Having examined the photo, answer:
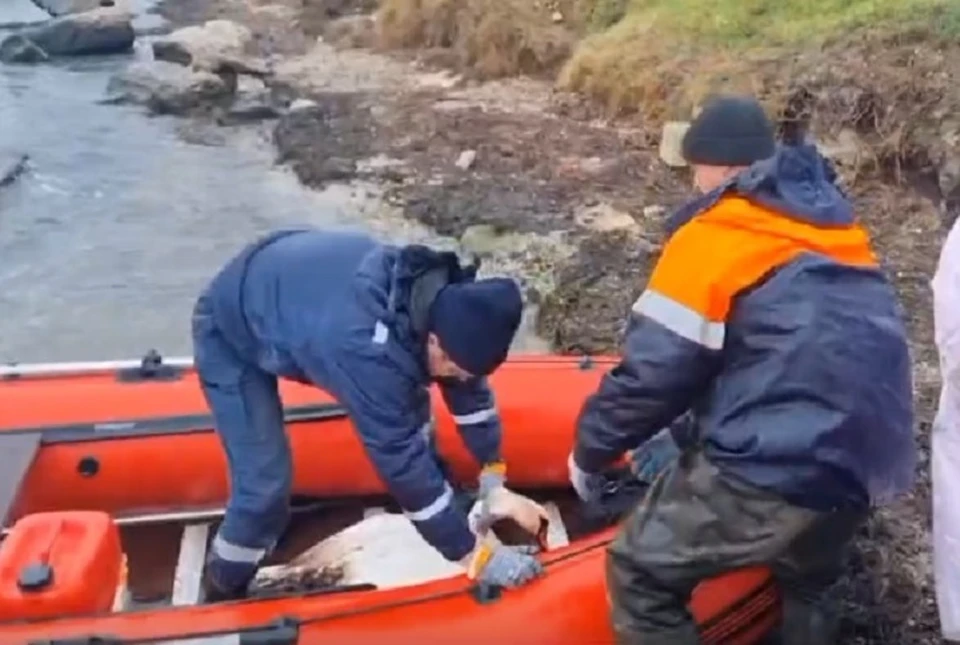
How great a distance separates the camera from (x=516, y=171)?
9.07 m

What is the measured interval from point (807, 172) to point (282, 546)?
2.18m

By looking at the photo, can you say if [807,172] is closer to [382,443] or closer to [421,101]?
[382,443]

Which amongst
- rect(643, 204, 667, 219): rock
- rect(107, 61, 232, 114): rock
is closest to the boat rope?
rect(643, 204, 667, 219): rock

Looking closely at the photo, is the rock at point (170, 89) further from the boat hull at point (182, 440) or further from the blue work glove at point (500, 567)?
the blue work glove at point (500, 567)

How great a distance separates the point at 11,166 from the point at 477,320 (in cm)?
817

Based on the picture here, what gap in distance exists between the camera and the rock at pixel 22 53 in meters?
13.7

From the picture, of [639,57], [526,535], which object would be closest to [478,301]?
[526,535]

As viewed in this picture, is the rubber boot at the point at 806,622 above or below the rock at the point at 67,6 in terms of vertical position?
above

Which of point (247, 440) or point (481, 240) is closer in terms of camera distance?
point (247, 440)

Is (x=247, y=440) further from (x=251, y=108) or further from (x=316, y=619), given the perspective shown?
(x=251, y=108)

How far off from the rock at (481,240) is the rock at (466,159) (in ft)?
3.73

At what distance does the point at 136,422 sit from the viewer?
14.3 feet

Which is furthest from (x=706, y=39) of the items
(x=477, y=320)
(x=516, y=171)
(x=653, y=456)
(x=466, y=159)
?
(x=477, y=320)

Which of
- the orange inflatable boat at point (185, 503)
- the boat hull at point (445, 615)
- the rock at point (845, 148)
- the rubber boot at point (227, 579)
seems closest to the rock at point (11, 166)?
the rock at point (845, 148)
